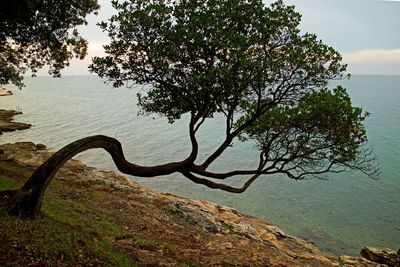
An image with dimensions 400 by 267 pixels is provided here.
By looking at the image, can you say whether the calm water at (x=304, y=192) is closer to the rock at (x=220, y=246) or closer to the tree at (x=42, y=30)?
the tree at (x=42, y=30)

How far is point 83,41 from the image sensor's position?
22469 millimetres

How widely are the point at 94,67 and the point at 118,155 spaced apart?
429 cm

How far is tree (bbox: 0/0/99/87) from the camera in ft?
55.3

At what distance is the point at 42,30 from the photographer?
19.3 meters

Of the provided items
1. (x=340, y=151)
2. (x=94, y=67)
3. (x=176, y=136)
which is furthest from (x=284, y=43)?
(x=176, y=136)

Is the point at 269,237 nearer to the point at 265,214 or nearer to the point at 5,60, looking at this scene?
the point at 265,214

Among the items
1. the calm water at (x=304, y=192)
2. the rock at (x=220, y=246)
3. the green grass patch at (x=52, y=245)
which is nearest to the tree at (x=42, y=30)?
the calm water at (x=304, y=192)

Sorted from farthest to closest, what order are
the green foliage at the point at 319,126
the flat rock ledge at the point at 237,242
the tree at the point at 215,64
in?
the flat rock ledge at the point at 237,242 → the green foliage at the point at 319,126 → the tree at the point at 215,64

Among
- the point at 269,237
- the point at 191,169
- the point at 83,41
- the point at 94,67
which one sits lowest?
the point at 269,237

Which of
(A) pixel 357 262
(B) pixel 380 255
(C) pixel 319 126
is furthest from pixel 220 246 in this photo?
(B) pixel 380 255

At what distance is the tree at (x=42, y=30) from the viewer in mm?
16844

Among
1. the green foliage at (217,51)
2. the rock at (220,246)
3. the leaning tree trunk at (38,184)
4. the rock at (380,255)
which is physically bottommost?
the rock at (380,255)

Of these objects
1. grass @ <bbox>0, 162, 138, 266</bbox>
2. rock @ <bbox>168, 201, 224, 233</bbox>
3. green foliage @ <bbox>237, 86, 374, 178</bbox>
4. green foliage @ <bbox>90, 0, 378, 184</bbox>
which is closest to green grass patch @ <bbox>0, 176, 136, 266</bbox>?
grass @ <bbox>0, 162, 138, 266</bbox>

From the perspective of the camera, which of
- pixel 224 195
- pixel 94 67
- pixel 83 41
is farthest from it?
pixel 224 195
